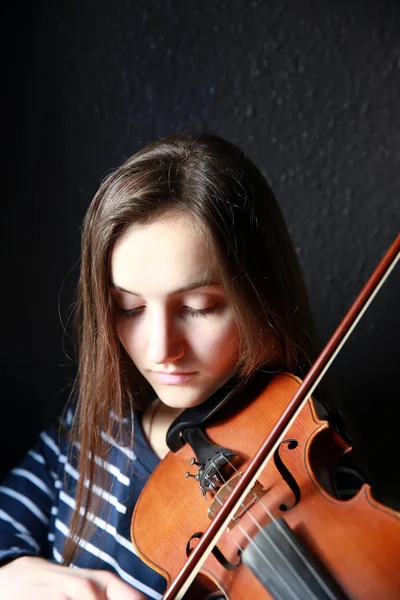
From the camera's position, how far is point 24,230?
3.27 feet

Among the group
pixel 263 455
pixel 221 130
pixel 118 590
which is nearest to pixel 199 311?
pixel 263 455

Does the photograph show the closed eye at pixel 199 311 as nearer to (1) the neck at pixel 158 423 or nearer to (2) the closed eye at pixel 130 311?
(2) the closed eye at pixel 130 311

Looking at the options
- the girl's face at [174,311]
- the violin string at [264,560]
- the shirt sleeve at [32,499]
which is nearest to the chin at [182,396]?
the girl's face at [174,311]

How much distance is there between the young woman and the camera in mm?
657

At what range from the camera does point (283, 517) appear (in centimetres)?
60

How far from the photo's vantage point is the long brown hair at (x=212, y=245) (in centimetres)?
66

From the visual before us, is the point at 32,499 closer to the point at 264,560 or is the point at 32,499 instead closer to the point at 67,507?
the point at 67,507

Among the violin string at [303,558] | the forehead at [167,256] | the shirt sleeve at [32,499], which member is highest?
the forehead at [167,256]

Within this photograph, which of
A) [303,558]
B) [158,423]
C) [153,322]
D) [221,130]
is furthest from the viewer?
[221,130]

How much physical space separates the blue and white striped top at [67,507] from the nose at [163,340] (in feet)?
0.62

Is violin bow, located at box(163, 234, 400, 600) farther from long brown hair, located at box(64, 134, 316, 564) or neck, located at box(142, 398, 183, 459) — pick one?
neck, located at box(142, 398, 183, 459)

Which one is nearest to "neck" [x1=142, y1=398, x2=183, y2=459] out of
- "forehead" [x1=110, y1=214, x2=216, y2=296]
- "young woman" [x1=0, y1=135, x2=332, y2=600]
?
"young woman" [x1=0, y1=135, x2=332, y2=600]

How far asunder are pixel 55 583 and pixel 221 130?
612 mm

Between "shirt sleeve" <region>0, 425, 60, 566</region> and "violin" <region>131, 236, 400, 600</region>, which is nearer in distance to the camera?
"violin" <region>131, 236, 400, 600</region>
